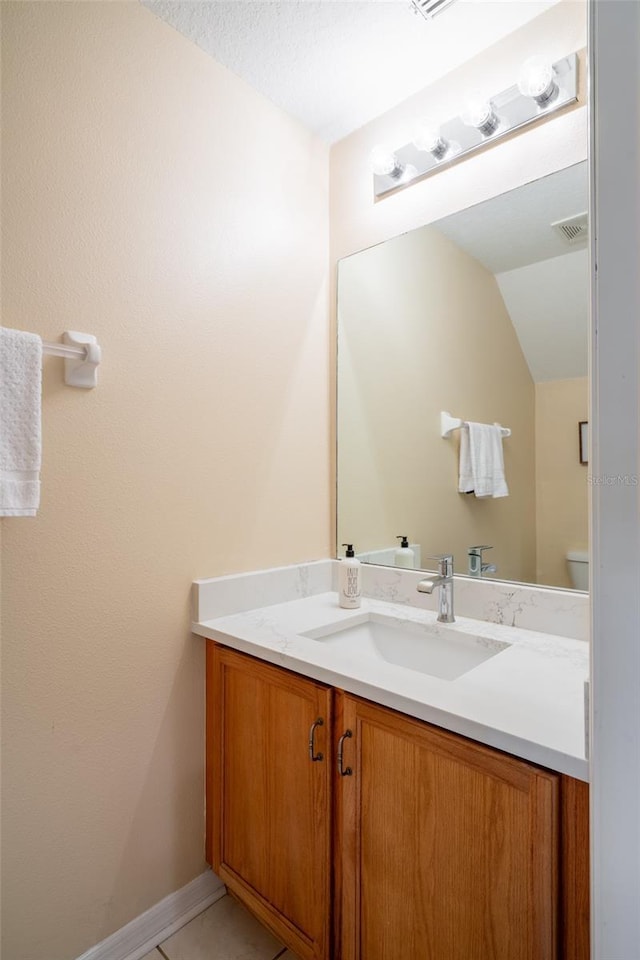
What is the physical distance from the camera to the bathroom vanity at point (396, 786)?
0.78 m

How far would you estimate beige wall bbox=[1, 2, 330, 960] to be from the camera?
3.63 feet

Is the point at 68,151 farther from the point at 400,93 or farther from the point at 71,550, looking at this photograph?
the point at 400,93

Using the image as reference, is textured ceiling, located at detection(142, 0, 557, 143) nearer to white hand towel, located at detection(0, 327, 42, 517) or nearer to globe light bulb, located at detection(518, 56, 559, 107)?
globe light bulb, located at detection(518, 56, 559, 107)

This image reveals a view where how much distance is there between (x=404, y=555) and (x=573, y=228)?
1.02 meters

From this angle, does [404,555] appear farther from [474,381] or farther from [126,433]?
[126,433]

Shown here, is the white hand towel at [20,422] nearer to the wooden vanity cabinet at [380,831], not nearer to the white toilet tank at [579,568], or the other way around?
the wooden vanity cabinet at [380,831]

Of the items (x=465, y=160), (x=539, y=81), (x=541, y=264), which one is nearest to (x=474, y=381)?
(x=541, y=264)

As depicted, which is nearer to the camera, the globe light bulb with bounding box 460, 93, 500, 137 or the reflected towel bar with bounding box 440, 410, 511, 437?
the globe light bulb with bounding box 460, 93, 500, 137

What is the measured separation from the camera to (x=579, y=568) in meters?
1.26

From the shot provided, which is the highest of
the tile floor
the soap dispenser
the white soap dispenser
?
the soap dispenser

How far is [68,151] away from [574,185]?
4.02 feet

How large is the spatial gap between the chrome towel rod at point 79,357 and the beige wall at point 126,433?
3 centimetres

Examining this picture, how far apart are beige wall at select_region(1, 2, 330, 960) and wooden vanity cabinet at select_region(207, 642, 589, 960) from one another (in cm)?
21

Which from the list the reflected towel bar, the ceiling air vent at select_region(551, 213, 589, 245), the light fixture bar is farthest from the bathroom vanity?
the light fixture bar
